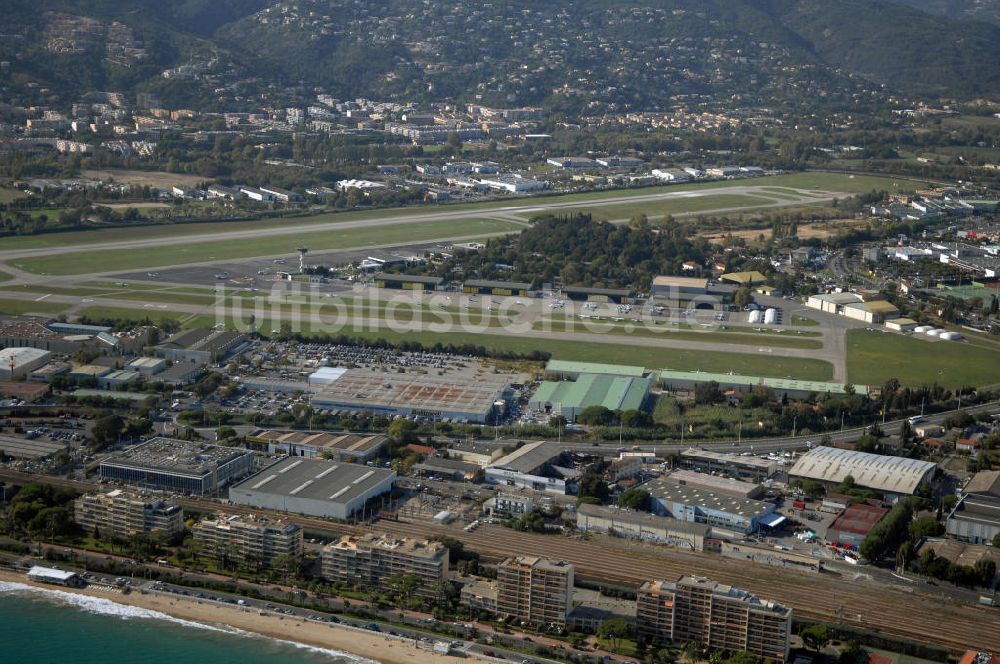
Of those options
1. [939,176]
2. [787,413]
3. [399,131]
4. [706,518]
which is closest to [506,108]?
[399,131]

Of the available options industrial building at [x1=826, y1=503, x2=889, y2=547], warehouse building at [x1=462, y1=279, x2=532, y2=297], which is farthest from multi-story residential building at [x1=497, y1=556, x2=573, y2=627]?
warehouse building at [x1=462, y1=279, x2=532, y2=297]

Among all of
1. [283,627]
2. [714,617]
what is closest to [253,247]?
[283,627]

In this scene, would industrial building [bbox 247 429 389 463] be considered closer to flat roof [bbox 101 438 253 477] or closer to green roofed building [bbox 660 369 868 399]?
flat roof [bbox 101 438 253 477]

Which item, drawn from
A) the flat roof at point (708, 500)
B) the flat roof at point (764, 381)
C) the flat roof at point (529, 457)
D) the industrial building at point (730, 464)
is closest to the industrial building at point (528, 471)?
the flat roof at point (529, 457)

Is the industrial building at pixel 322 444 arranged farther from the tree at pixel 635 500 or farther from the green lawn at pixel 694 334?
the green lawn at pixel 694 334

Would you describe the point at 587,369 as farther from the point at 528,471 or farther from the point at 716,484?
the point at 716,484
